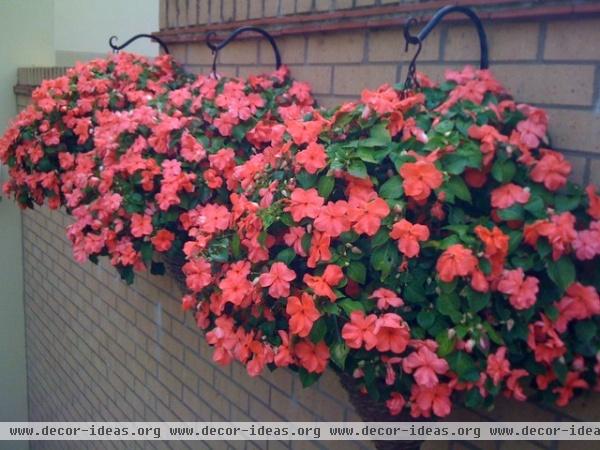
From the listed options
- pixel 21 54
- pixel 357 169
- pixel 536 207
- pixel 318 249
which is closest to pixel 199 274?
pixel 318 249

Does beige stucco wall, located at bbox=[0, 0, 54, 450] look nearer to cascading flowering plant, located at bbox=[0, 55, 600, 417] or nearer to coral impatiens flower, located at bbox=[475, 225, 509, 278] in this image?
cascading flowering plant, located at bbox=[0, 55, 600, 417]

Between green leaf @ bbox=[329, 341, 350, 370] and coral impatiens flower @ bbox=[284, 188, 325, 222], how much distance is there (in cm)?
29

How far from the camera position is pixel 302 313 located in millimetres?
1402

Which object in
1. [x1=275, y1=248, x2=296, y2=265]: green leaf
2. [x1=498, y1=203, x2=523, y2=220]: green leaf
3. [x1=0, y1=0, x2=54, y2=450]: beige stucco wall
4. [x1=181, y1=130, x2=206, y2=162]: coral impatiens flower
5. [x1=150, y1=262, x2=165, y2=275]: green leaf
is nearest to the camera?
[x1=498, y1=203, x2=523, y2=220]: green leaf

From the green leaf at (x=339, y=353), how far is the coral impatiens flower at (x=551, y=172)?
1.83ft

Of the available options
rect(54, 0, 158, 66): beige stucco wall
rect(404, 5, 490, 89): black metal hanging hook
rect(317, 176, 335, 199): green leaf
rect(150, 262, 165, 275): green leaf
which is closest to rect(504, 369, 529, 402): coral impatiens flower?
rect(317, 176, 335, 199): green leaf

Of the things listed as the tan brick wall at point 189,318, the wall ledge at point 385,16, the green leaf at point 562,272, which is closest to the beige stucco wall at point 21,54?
the tan brick wall at point 189,318

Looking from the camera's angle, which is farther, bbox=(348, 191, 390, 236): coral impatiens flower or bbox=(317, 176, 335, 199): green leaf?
bbox=(317, 176, 335, 199): green leaf

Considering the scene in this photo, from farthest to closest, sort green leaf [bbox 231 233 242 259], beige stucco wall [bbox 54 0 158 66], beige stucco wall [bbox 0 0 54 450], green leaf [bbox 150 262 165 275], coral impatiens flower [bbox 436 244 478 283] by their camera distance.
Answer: beige stucco wall [bbox 54 0 158 66] < beige stucco wall [bbox 0 0 54 450] < green leaf [bbox 150 262 165 275] < green leaf [bbox 231 233 242 259] < coral impatiens flower [bbox 436 244 478 283]

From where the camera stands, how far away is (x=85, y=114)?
3.03 metres

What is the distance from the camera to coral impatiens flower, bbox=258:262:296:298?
1466 millimetres

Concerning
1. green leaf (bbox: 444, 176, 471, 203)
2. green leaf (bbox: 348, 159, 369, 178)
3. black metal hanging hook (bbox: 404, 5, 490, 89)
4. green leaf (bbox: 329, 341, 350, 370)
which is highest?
black metal hanging hook (bbox: 404, 5, 490, 89)

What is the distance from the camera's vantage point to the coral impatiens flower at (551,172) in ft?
4.76

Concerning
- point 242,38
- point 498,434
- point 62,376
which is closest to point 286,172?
point 498,434
